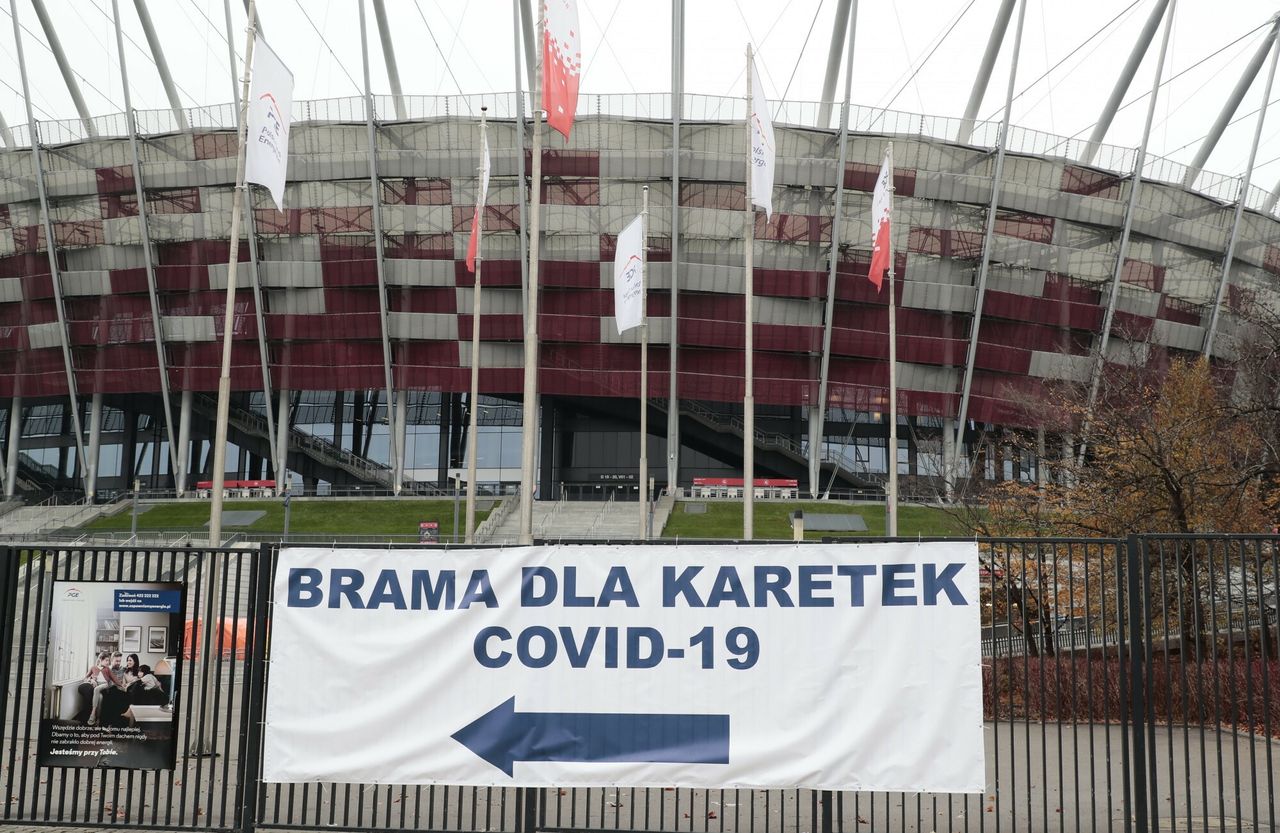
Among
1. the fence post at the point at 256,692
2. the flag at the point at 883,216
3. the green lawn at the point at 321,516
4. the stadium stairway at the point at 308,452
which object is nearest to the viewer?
the fence post at the point at 256,692

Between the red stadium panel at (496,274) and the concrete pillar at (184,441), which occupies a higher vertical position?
the red stadium panel at (496,274)

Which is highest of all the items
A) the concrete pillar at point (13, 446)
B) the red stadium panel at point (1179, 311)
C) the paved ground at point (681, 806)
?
the red stadium panel at point (1179, 311)

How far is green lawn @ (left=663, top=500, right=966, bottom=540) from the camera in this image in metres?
51.2

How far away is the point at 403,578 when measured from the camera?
854 centimetres

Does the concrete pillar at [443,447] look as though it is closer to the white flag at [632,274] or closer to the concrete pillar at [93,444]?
the concrete pillar at [93,444]

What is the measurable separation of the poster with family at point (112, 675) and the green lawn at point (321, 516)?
147 ft

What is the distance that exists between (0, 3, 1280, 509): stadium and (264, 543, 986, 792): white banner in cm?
5036

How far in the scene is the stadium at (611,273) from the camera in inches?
2313

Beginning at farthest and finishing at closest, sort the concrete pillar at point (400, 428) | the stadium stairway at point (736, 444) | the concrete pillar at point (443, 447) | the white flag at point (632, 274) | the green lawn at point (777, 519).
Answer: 1. the concrete pillar at point (443, 447)
2. the stadium stairway at point (736, 444)
3. the concrete pillar at point (400, 428)
4. the green lawn at point (777, 519)
5. the white flag at point (632, 274)

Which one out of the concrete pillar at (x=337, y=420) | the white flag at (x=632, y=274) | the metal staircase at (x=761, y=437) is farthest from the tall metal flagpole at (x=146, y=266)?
the white flag at (x=632, y=274)

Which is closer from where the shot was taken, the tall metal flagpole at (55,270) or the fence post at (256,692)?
the fence post at (256,692)

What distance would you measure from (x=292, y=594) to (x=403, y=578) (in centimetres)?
96

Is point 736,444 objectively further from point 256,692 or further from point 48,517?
point 256,692

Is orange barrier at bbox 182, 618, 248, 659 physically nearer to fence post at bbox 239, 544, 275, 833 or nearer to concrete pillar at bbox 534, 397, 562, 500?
fence post at bbox 239, 544, 275, 833
